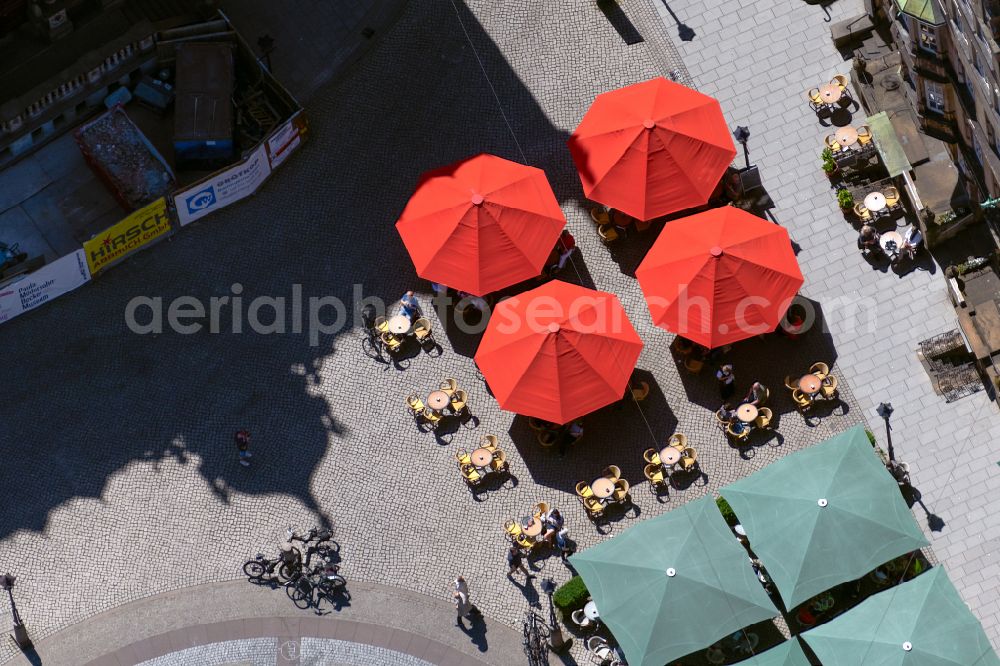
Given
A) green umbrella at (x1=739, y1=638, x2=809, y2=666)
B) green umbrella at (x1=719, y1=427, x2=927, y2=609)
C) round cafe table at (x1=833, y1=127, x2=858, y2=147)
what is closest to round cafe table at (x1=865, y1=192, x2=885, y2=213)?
round cafe table at (x1=833, y1=127, x2=858, y2=147)

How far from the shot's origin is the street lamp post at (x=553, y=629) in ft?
174

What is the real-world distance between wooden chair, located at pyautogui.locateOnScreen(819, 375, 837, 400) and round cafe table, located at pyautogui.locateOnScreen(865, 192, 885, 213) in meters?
6.26

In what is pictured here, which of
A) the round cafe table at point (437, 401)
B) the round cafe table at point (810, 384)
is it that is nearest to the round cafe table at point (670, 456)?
the round cafe table at point (810, 384)

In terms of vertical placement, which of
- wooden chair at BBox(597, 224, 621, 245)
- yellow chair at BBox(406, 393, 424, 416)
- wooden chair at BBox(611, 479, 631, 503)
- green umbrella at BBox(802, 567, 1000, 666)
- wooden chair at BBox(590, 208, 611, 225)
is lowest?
green umbrella at BBox(802, 567, 1000, 666)

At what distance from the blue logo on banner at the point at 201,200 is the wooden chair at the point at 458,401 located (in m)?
11.0

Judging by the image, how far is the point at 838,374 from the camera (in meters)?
56.3

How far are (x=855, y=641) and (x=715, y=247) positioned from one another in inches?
522

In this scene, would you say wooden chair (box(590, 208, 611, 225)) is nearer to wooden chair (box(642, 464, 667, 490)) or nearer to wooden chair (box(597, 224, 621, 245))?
wooden chair (box(597, 224, 621, 245))

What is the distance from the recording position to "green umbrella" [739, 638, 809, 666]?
2009 inches

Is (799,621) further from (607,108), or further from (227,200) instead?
(227,200)

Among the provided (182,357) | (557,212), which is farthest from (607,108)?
(182,357)

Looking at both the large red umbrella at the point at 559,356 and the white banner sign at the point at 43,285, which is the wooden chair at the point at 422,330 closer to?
the large red umbrella at the point at 559,356

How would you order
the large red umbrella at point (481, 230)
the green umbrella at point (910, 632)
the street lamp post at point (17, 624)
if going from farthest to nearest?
the large red umbrella at point (481, 230) → the street lamp post at point (17, 624) → the green umbrella at point (910, 632)

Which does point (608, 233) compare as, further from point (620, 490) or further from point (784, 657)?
point (784, 657)
